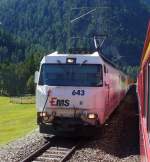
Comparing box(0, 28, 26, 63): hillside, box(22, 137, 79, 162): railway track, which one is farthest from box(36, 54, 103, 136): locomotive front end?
box(0, 28, 26, 63): hillside

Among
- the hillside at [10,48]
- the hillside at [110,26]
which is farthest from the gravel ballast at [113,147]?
the hillside at [10,48]

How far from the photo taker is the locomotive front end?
16.2 metres

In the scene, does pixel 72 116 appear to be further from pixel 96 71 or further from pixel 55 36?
pixel 55 36

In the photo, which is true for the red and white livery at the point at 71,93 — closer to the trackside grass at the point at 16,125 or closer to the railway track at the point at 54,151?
the railway track at the point at 54,151

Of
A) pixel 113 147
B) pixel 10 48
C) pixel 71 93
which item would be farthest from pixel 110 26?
pixel 113 147

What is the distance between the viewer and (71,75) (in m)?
16.8

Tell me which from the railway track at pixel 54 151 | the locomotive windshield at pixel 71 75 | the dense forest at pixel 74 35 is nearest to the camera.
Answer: the railway track at pixel 54 151

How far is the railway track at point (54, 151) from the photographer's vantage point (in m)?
13.6

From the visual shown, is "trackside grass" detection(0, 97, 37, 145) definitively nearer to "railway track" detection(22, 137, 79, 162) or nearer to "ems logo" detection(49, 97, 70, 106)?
"railway track" detection(22, 137, 79, 162)

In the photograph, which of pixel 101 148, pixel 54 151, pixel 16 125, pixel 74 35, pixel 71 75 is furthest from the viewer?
pixel 74 35

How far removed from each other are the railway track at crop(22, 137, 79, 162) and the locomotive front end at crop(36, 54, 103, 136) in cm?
46

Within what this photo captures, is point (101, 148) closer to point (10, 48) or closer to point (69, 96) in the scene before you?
point (69, 96)

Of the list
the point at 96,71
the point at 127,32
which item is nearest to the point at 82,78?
the point at 96,71

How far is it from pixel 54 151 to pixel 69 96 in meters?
2.04
